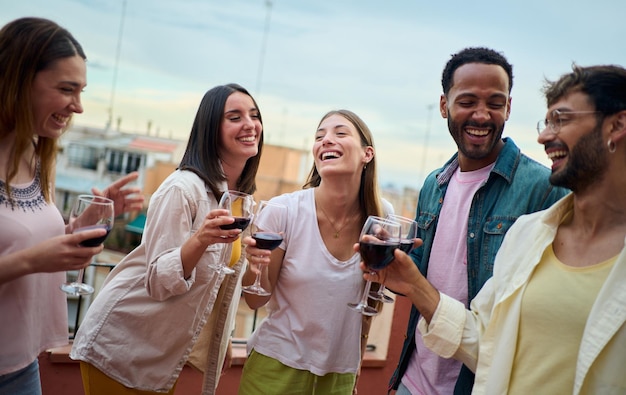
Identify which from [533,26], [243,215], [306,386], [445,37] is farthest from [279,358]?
[445,37]

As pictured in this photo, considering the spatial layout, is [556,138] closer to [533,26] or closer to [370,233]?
[370,233]

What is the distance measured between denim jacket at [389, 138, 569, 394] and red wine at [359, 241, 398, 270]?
48 centimetres

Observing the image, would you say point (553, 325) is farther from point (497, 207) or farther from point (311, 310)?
point (311, 310)

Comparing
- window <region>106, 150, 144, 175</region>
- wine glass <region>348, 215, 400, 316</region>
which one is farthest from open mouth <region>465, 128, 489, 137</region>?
window <region>106, 150, 144, 175</region>

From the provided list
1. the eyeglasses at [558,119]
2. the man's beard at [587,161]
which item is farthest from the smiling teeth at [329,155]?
the man's beard at [587,161]

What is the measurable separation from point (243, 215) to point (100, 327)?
766 millimetres

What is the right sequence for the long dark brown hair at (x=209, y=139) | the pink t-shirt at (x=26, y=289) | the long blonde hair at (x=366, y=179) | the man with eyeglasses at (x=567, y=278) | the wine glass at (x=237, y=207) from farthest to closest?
1. the long blonde hair at (x=366, y=179)
2. the long dark brown hair at (x=209, y=139)
3. the wine glass at (x=237, y=207)
4. the pink t-shirt at (x=26, y=289)
5. the man with eyeglasses at (x=567, y=278)

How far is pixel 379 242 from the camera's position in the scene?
6.22ft

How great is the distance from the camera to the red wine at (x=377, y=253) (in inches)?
74.6

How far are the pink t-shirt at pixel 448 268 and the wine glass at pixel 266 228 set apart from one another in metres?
0.64

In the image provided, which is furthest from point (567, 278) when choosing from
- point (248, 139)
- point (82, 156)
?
point (82, 156)

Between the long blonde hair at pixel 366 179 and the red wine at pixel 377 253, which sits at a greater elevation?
the long blonde hair at pixel 366 179

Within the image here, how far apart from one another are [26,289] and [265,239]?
802 mm

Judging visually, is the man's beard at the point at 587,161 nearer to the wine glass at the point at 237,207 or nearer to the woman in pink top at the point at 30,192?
the wine glass at the point at 237,207
